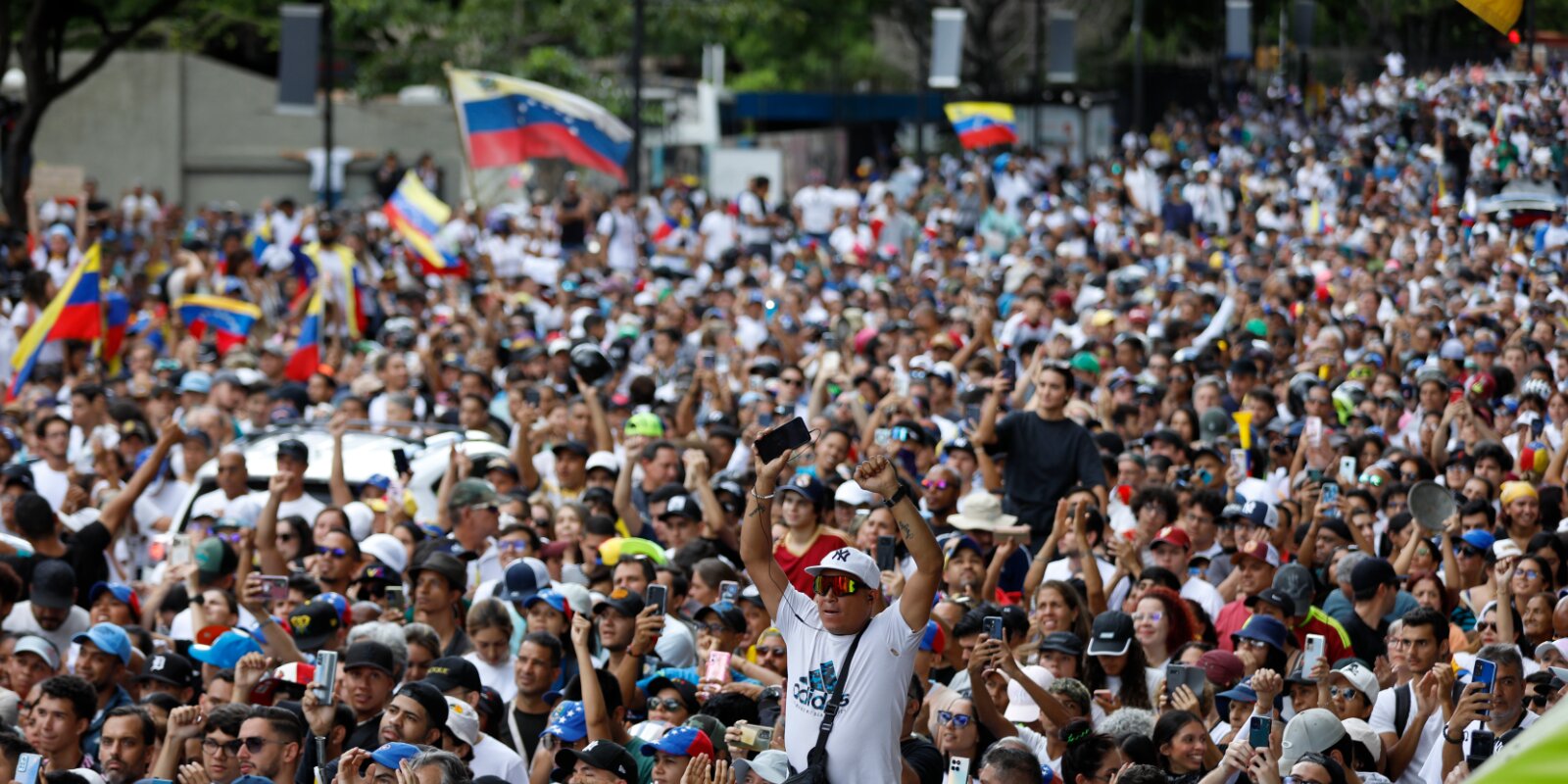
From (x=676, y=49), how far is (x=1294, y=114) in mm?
15089

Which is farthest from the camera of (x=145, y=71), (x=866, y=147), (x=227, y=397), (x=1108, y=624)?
(x=866, y=147)

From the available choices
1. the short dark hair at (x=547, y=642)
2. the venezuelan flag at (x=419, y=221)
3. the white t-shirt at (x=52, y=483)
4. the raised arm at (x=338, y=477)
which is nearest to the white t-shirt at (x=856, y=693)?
the short dark hair at (x=547, y=642)

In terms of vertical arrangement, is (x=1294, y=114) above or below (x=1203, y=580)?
above

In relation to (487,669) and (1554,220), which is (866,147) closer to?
(1554,220)

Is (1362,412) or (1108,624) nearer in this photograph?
(1108,624)

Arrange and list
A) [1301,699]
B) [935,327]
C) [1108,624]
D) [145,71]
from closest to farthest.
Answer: [1301,699]
[1108,624]
[935,327]
[145,71]

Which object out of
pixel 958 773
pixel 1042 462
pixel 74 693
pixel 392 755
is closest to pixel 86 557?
pixel 74 693

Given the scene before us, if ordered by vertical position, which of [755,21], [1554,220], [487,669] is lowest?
[487,669]

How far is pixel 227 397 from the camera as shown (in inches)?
595

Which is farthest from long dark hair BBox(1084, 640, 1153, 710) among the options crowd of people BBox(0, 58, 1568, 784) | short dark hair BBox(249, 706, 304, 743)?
short dark hair BBox(249, 706, 304, 743)

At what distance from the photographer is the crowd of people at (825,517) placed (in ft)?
22.5

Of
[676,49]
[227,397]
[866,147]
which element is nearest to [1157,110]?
[866,147]

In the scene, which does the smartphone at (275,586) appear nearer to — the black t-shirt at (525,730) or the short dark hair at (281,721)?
the black t-shirt at (525,730)

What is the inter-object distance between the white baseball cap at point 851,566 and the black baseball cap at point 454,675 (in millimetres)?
2049
